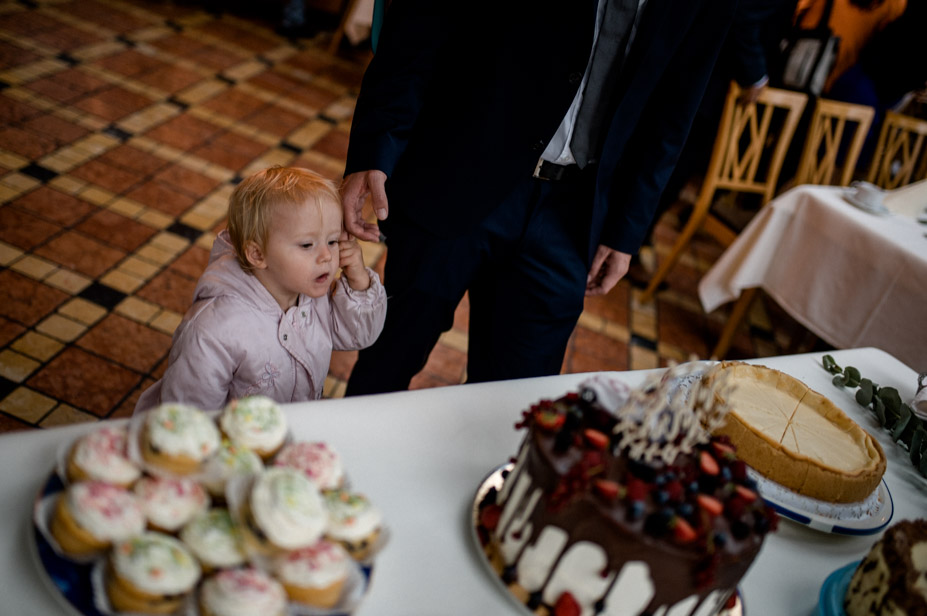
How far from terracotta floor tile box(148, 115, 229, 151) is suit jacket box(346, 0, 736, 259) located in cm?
239

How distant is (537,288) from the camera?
1.58 m

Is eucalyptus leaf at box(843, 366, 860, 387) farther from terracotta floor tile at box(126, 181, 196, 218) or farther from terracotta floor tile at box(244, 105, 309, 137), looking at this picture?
terracotta floor tile at box(244, 105, 309, 137)

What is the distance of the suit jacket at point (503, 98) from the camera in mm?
1313

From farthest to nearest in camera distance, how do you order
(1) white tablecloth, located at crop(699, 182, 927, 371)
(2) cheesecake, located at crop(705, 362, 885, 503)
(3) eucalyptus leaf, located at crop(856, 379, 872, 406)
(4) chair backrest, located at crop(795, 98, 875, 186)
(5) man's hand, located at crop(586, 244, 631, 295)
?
(4) chair backrest, located at crop(795, 98, 875, 186) < (1) white tablecloth, located at crop(699, 182, 927, 371) < (5) man's hand, located at crop(586, 244, 631, 295) < (3) eucalyptus leaf, located at crop(856, 379, 872, 406) < (2) cheesecake, located at crop(705, 362, 885, 503)

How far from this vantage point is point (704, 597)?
31.9 inches

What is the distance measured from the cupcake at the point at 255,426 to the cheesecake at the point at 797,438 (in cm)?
63

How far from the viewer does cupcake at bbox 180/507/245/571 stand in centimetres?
62

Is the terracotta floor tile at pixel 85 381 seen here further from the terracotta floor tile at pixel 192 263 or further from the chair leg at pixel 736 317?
the chair leg at pixel 736 317

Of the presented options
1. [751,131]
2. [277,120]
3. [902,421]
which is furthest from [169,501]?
[277,120]

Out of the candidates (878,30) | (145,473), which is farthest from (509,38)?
(878,30)

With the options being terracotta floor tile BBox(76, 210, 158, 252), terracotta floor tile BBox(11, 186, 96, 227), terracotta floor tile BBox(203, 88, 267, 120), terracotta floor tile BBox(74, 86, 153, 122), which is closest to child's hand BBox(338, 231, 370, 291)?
terracotta floor tile BBox(76, 210, 158, 252)

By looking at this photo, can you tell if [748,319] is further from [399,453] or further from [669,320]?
[399,453]

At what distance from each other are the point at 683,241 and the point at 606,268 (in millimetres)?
1979

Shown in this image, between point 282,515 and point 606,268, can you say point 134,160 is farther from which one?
point 282,515
